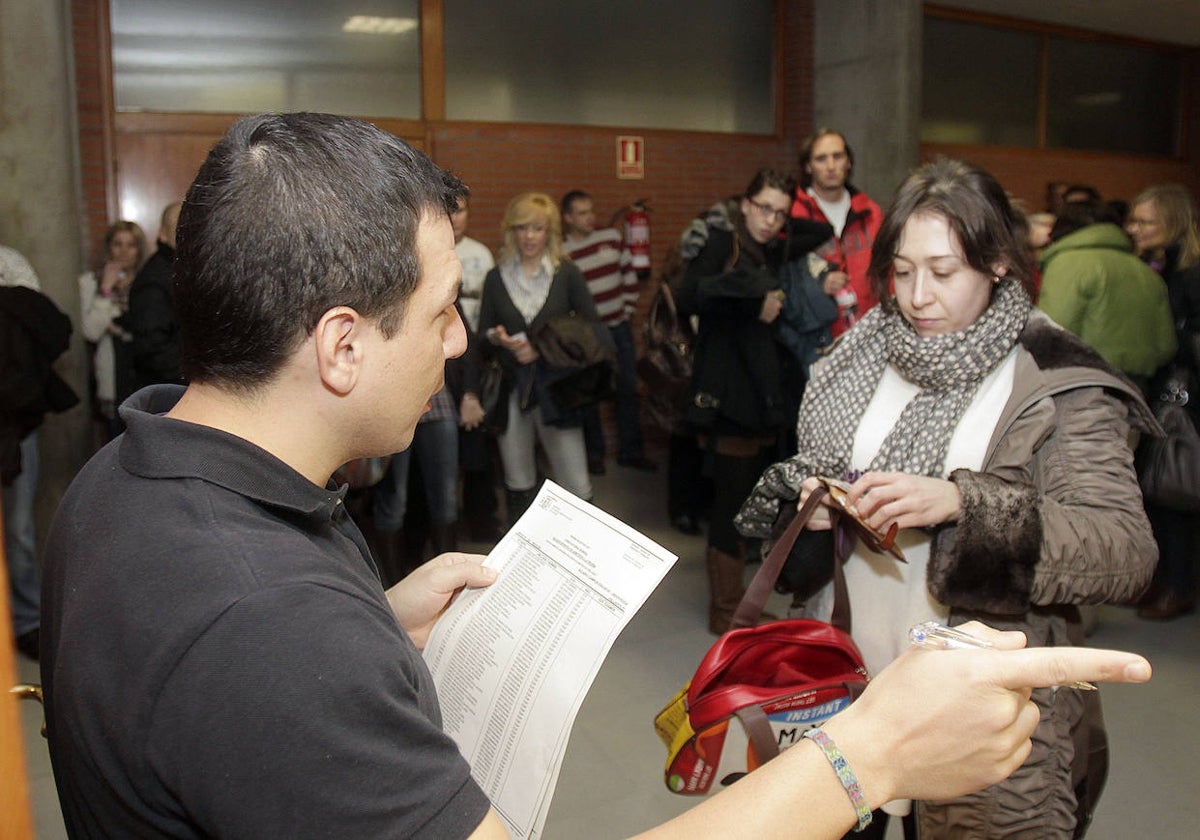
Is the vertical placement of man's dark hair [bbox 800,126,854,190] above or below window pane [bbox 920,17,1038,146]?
below

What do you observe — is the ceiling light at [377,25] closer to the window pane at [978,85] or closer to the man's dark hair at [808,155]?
the man's dark hair at [808,155]

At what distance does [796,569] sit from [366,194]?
4.21 feet

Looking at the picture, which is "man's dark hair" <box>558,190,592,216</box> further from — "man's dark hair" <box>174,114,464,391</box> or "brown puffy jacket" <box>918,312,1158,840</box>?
"man's dark hair" <box>174,114,464,391</box>

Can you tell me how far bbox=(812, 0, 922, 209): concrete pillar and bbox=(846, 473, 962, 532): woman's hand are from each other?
6.15m

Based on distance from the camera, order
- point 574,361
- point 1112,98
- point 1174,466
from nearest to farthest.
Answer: point 1174,466
point 574,361
point 1112,98

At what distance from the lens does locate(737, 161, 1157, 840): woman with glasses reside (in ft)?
5.18

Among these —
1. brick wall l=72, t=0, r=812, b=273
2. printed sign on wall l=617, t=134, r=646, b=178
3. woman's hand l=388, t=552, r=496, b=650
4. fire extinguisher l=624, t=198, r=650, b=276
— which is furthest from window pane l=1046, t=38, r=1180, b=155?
woman's hand l=388, t=552, r=496, b=650

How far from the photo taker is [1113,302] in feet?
13.6

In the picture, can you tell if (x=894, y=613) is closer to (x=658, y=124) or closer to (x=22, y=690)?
(x=22, y=690)

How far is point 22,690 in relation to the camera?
3.40ft

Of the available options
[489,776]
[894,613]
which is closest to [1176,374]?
[894,613]

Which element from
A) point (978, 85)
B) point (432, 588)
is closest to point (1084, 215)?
point (432, 588)

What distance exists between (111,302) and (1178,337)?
5.03 metres

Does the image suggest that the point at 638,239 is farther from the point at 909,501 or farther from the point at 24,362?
the point at 909,501
